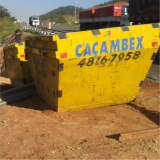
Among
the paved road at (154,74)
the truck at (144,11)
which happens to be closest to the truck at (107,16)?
the truck at (144,11)

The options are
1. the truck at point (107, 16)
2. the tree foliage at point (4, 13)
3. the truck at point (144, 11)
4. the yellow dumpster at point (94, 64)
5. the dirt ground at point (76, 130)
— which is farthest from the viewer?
the tree foliage at point (4, 13)

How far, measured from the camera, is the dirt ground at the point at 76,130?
3404mm

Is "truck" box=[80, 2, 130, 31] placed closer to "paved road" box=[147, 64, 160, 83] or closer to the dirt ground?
"paved road" box=[147, 64, 160, 83]

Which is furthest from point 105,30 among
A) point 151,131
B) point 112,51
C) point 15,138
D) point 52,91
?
point 15,138

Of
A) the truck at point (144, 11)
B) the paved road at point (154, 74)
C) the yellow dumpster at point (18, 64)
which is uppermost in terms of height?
the truck at point (144, 11)

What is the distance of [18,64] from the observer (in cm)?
Result: 692

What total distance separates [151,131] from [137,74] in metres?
1.50

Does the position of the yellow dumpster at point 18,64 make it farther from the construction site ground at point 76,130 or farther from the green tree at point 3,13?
the green tree at point 3,13

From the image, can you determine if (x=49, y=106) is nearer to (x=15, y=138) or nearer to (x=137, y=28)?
(x=15, y=138)

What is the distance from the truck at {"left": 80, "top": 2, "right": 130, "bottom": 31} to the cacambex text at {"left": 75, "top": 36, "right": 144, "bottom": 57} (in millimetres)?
19359

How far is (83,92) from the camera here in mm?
4805

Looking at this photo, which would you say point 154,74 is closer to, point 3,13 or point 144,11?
point 144,11

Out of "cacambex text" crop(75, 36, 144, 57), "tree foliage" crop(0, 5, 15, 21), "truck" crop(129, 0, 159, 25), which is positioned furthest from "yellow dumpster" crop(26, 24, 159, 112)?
"tree foliage" crop(0, 5, 15, 21)

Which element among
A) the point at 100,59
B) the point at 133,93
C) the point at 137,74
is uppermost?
the point at 100,59
